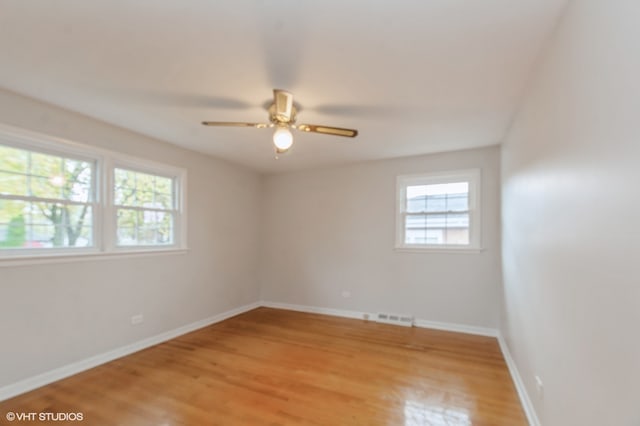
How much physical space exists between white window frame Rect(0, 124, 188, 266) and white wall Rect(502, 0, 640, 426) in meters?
3.87

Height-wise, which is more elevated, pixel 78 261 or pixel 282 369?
pixel 78 261

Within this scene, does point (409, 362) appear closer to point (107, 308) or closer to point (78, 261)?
point (107, 308)

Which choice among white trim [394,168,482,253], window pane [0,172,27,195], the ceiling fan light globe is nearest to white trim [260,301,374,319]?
white trim [394,168,482,253]

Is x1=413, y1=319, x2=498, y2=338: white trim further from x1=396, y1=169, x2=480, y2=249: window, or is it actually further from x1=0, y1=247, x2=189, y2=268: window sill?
x1=0, y1=247, x2=189, y2=268: window sill

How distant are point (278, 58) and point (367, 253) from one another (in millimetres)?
3407

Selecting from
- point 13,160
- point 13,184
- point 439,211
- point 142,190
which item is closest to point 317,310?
point 439,211

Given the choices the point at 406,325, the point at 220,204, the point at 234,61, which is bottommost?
the point at 406,325

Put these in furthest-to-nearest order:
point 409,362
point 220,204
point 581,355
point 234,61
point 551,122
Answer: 1. point 220,204
2. point 409,362
3. point 234,61
4. point 551,122
5. point 581,355

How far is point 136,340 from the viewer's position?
11.3 ft

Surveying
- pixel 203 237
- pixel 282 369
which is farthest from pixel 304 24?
pixel 203 237

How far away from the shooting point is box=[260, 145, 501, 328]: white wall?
404 cm

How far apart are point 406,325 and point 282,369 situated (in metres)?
2.15

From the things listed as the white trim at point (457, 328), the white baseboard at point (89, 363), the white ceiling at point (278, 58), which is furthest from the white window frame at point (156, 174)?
the white trim at point (457, 328)

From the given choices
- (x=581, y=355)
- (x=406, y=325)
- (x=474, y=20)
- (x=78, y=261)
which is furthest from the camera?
(x=406, y=325)
